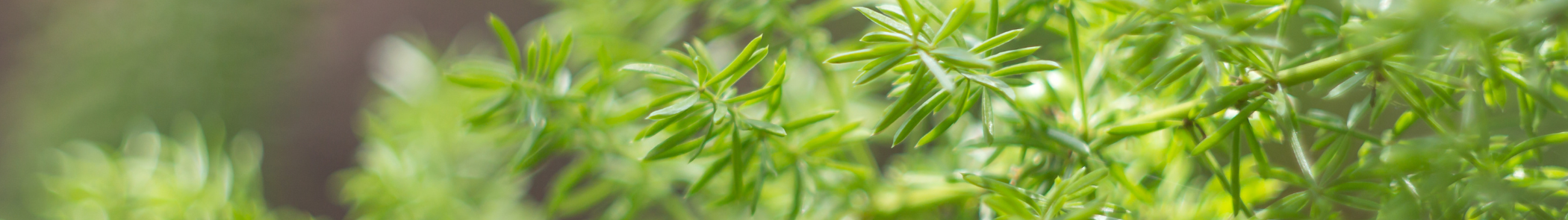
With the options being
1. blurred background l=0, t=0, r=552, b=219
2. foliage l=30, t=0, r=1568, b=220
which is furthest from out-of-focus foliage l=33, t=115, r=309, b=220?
blurred background l=0, t=0, r=552, b=219

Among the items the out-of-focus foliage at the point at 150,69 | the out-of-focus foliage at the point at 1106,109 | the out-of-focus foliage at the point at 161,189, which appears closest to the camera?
the out-of-focus foliage at the point at 1106,109

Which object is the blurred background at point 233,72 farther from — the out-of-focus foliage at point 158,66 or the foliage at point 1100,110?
the foliage at point 1100,110

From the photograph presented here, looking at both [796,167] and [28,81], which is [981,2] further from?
[28,81]

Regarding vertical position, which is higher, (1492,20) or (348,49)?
(348,49)

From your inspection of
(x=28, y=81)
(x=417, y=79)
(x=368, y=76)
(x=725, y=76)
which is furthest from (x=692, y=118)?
(x=28, y=81)

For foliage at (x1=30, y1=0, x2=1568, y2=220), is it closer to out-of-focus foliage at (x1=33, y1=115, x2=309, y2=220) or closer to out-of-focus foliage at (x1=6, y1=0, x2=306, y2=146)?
out-of-focus foliage at (x1=33, y1=115, x2=309, y2=220)

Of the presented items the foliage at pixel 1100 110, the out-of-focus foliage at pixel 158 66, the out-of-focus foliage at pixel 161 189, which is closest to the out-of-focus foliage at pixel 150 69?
the out-of-focus foliage at pixel 158 66
